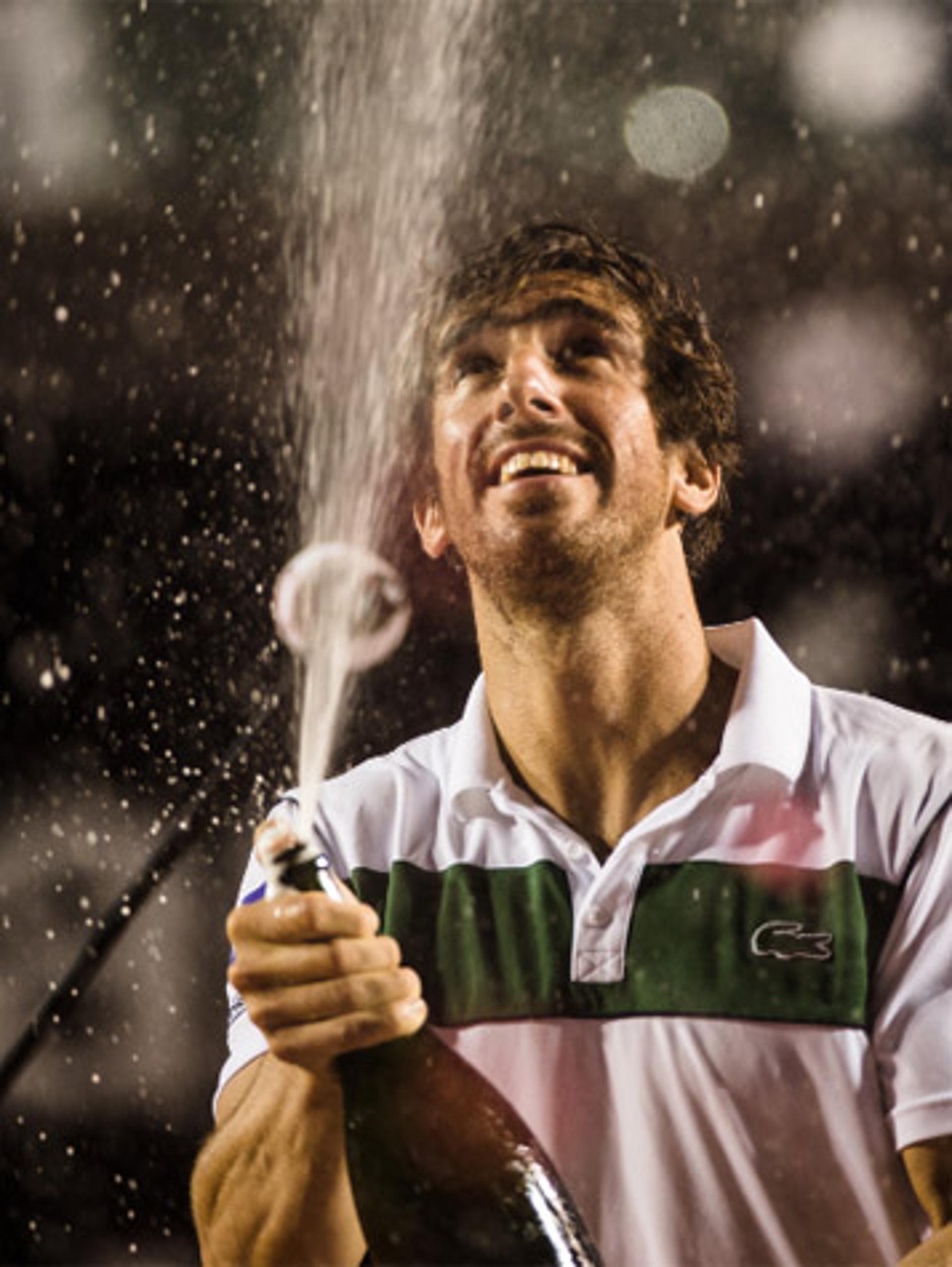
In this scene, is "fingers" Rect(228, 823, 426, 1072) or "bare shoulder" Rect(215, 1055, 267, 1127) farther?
"bare shoulder" Rect(215, 1055, 267, 1127)

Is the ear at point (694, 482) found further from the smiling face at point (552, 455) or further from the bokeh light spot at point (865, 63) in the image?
the bokeh light spot at point (865, 63)

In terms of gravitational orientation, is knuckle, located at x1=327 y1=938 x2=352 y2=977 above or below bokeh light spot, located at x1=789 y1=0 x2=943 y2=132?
below

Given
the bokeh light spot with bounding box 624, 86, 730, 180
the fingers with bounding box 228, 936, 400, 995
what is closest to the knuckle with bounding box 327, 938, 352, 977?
the fingers with bounding box 228, 936, 400, 995

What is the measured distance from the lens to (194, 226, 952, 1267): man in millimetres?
728

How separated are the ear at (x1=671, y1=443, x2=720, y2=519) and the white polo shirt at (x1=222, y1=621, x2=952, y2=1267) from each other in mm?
75

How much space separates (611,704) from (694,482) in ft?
0.44

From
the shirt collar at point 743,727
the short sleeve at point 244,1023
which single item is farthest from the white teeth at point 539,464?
the short sleeve at point 244,1023

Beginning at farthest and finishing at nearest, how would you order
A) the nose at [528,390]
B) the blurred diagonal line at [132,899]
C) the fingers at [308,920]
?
the blurred diagonal line at [132,899]
the nose at [528,390]
the fingers at [308,920]

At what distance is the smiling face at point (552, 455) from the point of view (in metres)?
0.78

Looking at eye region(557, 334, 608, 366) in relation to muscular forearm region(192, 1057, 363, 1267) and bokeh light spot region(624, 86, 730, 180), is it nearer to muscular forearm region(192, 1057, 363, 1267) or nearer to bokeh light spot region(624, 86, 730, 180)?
bokeh light spot region(624, 86, 730, 180)

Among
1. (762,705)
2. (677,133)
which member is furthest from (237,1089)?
(677,133)

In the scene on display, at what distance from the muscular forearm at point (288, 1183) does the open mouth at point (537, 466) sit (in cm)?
32

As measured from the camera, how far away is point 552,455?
2.55 feet

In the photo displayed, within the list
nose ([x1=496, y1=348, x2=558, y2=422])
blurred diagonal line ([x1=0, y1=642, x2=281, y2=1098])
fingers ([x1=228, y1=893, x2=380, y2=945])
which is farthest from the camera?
blurred diagonal line ([x1=0, y1=642, x2=281, y2=1098])
